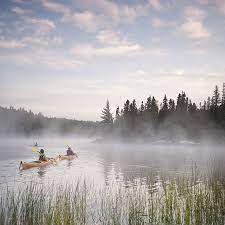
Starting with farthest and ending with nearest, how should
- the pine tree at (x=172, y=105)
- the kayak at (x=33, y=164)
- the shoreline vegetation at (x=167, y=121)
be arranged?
1. the pine tree at (x=172, y=105)
2. the shoreline vegetation at (x=167, y=121)
3. the kayak at (x=33, y=164)

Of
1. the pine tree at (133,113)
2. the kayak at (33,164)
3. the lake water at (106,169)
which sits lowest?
the lake water at (106,169)

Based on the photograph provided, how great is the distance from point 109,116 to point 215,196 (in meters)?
113

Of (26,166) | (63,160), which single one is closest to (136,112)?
(63,160)

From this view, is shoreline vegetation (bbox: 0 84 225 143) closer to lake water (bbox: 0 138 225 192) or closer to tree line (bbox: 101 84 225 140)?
tree line (bbox: 101 84 225 140)

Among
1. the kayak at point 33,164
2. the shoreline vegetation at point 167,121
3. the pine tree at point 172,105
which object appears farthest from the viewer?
the pine tree at point 172,105

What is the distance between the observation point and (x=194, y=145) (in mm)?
Result: 94562

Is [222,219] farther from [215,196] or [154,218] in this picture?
[154,218]

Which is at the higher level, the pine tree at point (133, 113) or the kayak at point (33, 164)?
the pine tree at point (133, 113)

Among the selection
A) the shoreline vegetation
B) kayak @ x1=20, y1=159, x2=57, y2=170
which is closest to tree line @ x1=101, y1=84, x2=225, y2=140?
the shoreline vegetation

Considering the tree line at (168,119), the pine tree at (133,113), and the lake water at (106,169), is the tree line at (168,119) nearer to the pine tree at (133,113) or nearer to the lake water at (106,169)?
the pine tree at (133,113)

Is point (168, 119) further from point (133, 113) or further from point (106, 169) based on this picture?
point (106, 169)

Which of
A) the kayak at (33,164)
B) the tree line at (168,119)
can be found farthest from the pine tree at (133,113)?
the kayak at (33,164)

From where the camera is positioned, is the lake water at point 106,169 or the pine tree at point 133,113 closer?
the lake water at point 106,169

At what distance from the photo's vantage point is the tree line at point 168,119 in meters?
102
